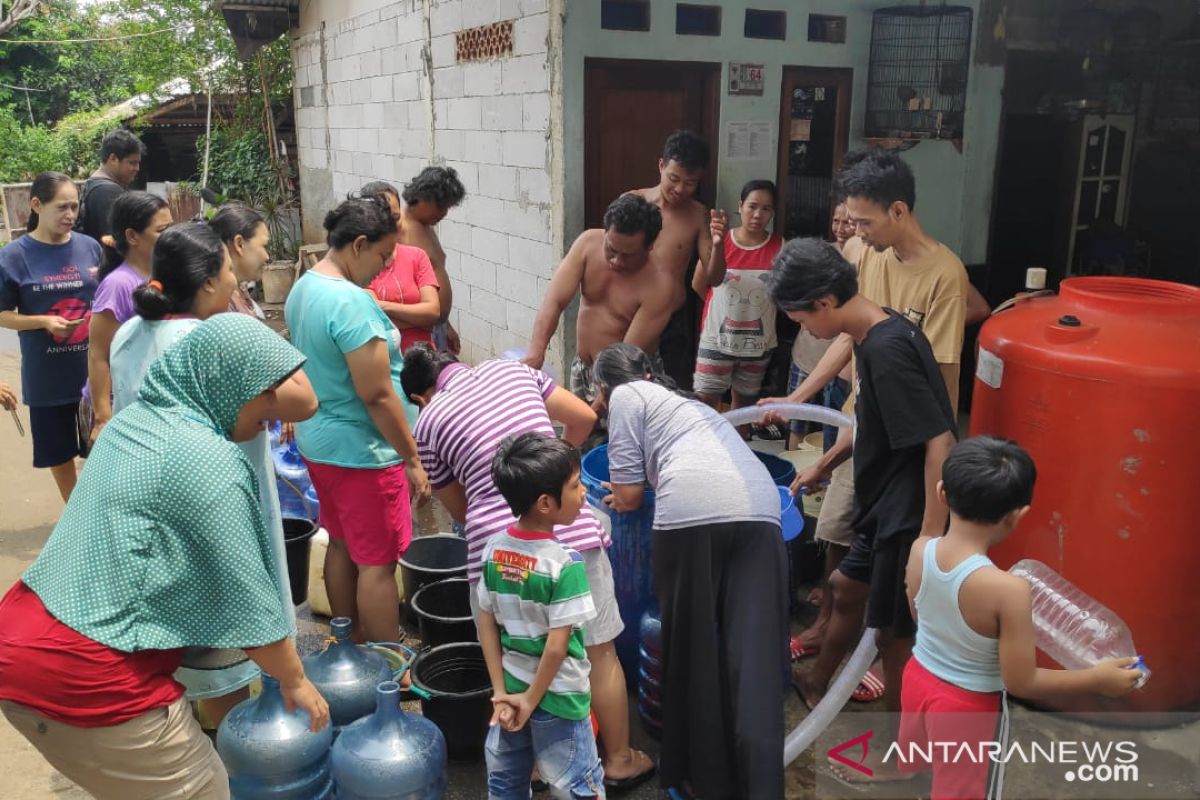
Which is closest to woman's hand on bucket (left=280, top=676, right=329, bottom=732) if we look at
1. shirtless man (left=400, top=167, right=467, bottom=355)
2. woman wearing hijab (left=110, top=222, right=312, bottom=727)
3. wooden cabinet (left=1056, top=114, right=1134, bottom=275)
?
woman wearing hijab (left=110, top=222, right=312, bottom=727)

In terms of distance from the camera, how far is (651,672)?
3561 mm

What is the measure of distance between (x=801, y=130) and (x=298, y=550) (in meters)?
4.43

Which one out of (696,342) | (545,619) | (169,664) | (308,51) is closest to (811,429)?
(696,342)

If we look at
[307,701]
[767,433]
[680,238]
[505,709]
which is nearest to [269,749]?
[307,701]

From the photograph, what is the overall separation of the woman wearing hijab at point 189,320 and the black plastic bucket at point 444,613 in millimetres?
739

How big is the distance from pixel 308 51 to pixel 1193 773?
11796 mm

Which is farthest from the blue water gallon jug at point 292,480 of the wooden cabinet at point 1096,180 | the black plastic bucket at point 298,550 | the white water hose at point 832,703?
the wooden cabinet at point 1096,180

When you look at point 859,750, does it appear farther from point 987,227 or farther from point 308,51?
point 308,51

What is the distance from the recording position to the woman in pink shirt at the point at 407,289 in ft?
15.8

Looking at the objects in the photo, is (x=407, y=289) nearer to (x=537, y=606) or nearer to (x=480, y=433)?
(x=480, y=433)

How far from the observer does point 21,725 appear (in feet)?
7.13

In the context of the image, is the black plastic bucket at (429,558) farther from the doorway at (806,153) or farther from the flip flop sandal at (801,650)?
the doorway at (806,153)

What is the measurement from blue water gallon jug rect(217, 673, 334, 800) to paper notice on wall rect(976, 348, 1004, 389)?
2.66 metres

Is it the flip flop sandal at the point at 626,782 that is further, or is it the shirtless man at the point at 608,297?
the shirtless man at the point at 608,297
